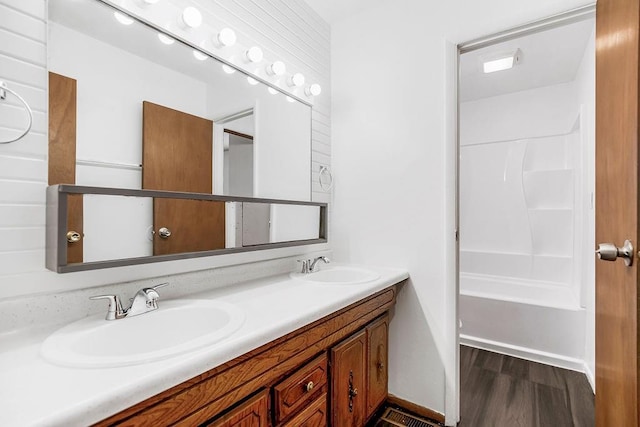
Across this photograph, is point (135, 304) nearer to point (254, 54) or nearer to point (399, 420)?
point (254, 54)

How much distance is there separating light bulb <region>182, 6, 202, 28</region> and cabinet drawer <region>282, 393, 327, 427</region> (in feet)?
5.06

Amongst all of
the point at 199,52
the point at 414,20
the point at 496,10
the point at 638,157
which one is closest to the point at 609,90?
the point at 638,157

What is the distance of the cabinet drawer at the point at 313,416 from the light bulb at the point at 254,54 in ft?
5.14

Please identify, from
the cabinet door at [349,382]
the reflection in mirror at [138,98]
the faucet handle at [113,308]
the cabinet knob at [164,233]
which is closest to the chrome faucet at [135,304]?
the faucet handle at [113,308]

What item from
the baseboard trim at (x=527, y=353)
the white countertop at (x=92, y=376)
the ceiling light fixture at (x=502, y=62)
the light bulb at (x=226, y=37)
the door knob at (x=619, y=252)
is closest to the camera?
the white countertop at (x=92, y=376)

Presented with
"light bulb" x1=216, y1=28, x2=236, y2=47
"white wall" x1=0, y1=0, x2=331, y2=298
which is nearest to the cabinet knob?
"white wall" x1=0, y1=0, x2=331, y2=298

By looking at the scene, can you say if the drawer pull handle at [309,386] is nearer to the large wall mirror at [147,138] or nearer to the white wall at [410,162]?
the large wall mirror at [147,138]

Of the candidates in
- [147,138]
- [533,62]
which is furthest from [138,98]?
[533,62]

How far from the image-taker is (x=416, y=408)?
1830mm

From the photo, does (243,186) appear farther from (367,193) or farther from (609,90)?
(609,90)

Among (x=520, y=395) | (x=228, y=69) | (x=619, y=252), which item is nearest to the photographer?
(x=619, y=252)

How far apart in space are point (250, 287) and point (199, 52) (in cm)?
107

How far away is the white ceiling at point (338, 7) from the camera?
6.48 ft

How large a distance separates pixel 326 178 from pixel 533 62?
1978mm
